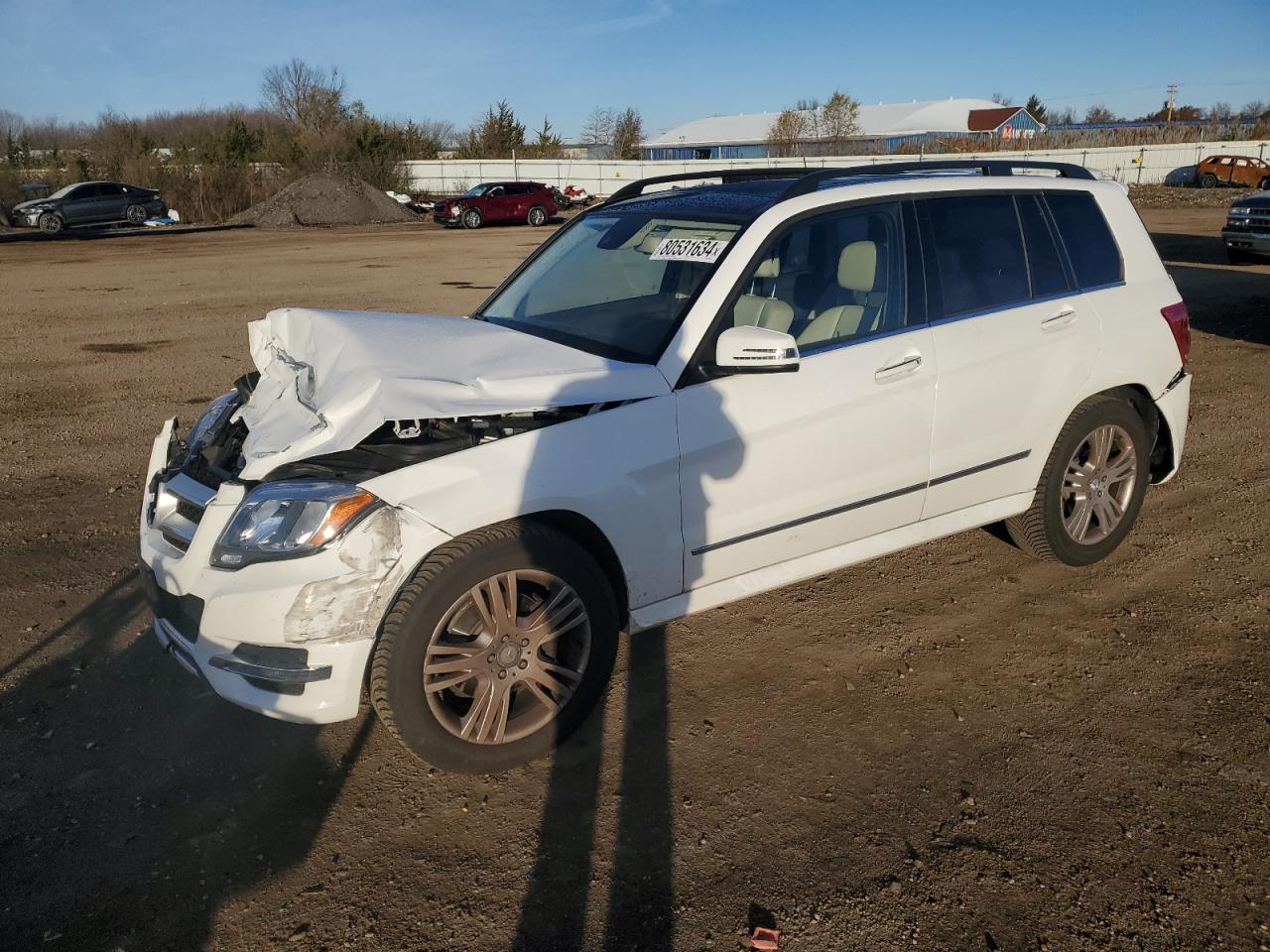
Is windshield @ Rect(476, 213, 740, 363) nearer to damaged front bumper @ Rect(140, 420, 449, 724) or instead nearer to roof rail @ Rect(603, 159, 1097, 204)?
roof rail @ Rect(603, 159, 1097, 204)

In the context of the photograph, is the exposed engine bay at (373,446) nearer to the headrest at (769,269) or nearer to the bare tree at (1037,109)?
the headrest at (769,269)

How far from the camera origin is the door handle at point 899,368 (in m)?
3.78

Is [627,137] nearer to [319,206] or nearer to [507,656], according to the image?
[319,206]

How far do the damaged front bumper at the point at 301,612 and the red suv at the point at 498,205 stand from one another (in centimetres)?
3311

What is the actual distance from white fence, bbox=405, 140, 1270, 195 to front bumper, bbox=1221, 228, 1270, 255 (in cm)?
3019

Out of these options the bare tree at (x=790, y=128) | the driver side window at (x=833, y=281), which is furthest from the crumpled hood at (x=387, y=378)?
the bare tree at (x=790, y=128)

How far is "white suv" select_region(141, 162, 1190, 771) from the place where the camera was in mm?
2945

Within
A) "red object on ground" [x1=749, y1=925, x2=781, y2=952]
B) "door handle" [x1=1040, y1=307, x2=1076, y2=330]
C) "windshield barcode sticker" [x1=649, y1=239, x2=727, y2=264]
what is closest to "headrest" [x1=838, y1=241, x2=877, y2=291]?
"windshield barcode sticker" [x1=649, y1=239, x2=727, y2=264]

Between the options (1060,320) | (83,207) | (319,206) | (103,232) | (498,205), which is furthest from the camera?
(319,206)

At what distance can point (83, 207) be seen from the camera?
3334 centimetres

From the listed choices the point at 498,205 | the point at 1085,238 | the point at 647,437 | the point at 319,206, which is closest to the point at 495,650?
the point at 647,437

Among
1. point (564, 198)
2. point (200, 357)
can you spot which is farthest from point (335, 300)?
point (564, 198)

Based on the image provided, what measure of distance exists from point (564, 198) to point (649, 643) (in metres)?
39.9

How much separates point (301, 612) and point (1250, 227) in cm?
1727
